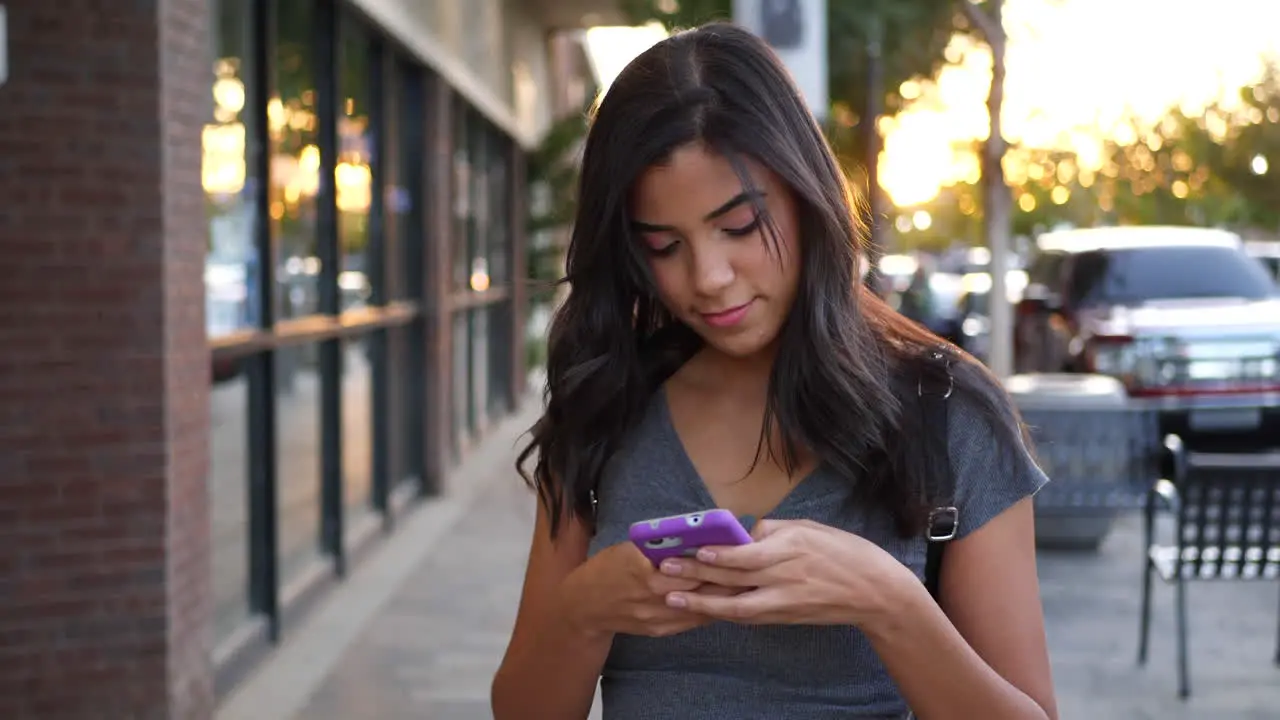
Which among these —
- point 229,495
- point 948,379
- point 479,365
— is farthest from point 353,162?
point 948,379

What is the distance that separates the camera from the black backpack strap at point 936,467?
87.7 inches

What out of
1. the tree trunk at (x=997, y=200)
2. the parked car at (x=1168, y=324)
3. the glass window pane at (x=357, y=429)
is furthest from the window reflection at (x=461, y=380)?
the parked car at (x=1168, y=324)

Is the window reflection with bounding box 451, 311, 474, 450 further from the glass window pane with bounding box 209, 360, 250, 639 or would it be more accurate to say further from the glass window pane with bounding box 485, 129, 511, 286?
the glass window pane with bounding box 209, 360, 250, 639

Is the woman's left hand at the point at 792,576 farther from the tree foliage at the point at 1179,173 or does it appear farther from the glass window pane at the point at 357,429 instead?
the tree foliage at the point at 1179,173

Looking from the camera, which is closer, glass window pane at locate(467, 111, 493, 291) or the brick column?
the brick column

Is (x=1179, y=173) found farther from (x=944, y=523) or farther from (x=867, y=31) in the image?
(x=944, y=523)

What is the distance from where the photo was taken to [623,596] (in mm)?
2137

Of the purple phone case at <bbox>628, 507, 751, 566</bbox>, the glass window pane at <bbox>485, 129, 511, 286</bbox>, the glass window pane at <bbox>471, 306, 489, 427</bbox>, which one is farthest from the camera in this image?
the glass window pane at <bbox>485, 129, 511, 286</bbox>

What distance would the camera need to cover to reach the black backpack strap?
223cm

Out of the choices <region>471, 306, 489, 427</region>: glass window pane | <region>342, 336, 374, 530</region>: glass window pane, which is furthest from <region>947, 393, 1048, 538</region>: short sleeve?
<region>471, 306, 489, 427</region>: glass window pane

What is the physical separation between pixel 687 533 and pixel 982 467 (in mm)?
495

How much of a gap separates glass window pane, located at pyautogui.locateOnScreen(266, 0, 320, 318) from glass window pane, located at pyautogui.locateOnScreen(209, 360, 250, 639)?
92 centimetres

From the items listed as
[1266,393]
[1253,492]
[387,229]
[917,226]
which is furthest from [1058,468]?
[917,226]

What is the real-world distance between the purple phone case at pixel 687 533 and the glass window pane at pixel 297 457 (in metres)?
5.99
